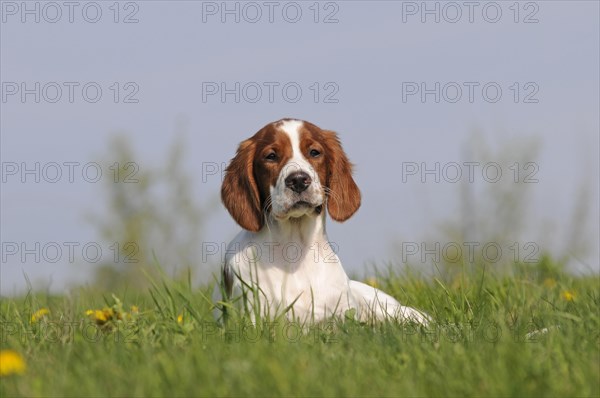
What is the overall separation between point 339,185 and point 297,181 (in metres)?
0.67

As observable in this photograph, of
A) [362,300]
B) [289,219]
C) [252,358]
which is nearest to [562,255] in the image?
[362,300]

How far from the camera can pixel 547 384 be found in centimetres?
348

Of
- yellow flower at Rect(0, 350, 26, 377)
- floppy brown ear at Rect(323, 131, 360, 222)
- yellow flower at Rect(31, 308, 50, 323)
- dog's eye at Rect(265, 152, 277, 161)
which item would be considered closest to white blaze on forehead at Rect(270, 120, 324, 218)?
dog's eye at Rect(265, 152, 277, 161)

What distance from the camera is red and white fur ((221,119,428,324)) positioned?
A: 5.73 meters

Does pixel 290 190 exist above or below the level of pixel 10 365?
above

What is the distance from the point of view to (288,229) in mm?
5875

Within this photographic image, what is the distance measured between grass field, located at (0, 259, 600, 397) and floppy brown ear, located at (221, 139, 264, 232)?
69 cm

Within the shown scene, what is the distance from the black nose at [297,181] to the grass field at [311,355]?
89 cm

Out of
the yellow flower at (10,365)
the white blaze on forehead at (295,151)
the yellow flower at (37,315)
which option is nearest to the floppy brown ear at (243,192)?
the white blaze on forehead at (295,151)

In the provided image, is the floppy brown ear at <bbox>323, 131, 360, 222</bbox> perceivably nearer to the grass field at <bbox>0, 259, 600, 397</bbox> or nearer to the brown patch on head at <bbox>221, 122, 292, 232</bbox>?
the brown patch on head at <bbox>221, 122, 292, 232</bbox>

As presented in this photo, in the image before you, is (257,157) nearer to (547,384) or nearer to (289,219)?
(289,219)

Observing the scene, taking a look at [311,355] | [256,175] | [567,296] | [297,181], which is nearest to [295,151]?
[297,181]

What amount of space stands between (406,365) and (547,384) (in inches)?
27.0

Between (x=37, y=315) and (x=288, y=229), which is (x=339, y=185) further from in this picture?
(x=37, y=315)
